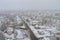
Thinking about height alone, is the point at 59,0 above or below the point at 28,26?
above

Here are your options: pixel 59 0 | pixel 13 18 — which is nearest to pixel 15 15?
pixel 13 18

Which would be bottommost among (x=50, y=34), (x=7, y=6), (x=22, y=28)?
(x=50, y=34)

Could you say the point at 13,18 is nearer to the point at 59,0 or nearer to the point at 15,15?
the point at 15,15

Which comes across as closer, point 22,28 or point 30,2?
point 22,28

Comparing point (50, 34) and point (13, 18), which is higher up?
point (13, 18)

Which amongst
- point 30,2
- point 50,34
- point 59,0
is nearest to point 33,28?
point 50,34

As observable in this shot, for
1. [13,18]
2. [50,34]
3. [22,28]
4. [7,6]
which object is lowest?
[50,34]

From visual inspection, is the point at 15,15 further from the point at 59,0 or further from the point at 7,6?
the point at 59,0

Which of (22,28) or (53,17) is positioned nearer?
(22,28)

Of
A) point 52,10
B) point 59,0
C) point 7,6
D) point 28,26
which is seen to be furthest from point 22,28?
point 59,0
